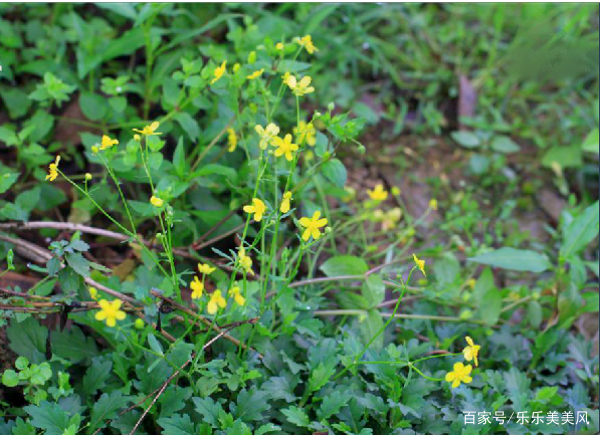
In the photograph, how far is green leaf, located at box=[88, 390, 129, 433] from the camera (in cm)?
138

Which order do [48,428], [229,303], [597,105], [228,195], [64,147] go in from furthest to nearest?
1. [597,105]
2. [64,147]
3. [228,195]
4. [229,303]
5. [48,428]

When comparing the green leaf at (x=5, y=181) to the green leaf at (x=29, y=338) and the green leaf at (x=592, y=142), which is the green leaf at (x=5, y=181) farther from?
the green leaf at (x=592, y=142)

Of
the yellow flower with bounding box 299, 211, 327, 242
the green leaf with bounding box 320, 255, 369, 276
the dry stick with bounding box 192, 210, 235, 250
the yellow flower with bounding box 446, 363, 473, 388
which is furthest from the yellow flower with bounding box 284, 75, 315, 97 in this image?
the yellow flower with bounding box 446, 363, 473, 388

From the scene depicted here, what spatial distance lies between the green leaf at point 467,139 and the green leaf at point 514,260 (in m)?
0.78

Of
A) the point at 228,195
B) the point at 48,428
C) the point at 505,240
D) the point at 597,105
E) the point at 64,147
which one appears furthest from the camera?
the point at 597,105

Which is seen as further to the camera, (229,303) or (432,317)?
(432,317)

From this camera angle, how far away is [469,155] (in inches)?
106

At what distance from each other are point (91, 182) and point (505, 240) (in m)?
1.53

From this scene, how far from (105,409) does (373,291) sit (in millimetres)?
782

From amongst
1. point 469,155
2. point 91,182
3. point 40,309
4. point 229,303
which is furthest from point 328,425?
point 469,155

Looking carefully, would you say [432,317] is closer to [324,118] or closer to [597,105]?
[324,118]

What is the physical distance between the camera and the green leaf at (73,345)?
155 cm

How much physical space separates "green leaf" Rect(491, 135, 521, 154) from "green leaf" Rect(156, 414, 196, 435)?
6.21ft

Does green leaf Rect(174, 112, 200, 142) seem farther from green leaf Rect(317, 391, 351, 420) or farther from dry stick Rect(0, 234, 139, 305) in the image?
green leaf Rect(317, 391, 351, 420)
